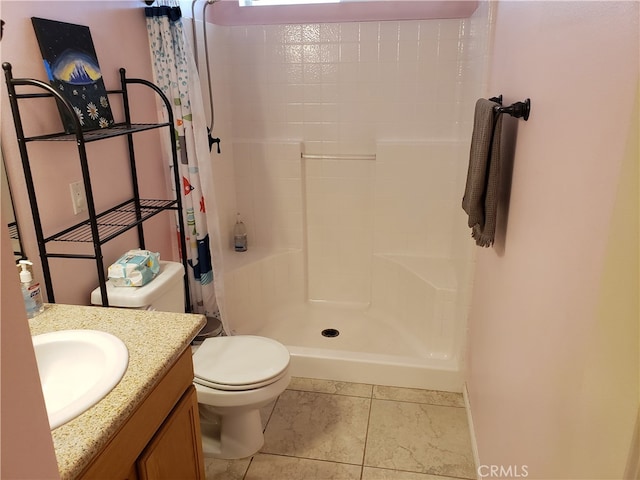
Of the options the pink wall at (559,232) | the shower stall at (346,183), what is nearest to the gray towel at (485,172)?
the pink wall at (559,232)

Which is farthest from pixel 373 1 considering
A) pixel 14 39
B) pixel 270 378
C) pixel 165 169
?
pixel 270 378

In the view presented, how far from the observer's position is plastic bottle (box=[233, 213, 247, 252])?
3.21 meters

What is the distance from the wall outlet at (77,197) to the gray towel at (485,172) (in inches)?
54.8

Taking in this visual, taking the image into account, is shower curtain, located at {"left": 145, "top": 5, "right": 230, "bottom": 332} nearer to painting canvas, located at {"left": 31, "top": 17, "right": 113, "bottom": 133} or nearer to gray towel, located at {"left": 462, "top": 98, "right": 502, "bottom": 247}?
painting canvas, located at {"left": 31, "top": 17, "right": 113, "bottom": 133}

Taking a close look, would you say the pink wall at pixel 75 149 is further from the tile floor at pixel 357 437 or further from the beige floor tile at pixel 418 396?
the beige floor tile at pixel 418 396

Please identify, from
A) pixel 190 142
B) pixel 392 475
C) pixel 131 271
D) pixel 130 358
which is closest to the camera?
pixel 130 358

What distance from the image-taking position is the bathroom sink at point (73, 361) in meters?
1.22

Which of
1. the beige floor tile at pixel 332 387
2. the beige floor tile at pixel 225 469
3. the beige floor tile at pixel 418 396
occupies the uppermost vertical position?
the beige floor tile at pixel 332 387

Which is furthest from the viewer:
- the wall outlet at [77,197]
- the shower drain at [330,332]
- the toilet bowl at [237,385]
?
the shower drain at [330,332]

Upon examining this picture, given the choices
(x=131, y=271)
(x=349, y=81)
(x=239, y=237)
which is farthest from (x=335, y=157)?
(x=131, y=271)

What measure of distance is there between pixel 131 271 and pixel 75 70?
0.74 meters

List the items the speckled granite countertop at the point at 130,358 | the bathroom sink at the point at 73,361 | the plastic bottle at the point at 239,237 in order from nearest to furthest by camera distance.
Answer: the speckled granite countertop at the point at 130,358, the bathroom sink at the point at 73,361, the plastic bottle at the point at 239,237

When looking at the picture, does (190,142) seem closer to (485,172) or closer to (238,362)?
(238,362)

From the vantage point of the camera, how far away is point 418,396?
247 centimetres
